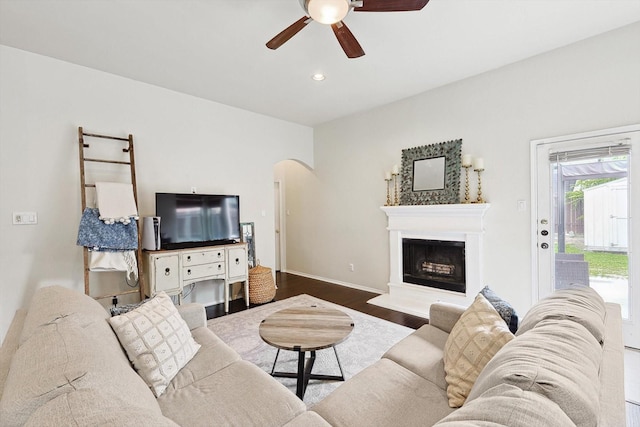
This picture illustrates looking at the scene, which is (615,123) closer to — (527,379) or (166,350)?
(527,379)

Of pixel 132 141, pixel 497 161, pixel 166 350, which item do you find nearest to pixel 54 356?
pixel 166 350

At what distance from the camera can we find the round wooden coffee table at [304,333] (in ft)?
5.84

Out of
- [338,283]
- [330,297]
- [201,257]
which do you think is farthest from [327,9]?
[338,283]

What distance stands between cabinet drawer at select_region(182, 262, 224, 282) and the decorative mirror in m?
2.58

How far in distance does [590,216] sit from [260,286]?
3740mm

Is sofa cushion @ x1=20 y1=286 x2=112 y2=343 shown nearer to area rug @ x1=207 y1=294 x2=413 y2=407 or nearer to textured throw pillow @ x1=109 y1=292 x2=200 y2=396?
textured throw pillow @ x1=109 y1=292 x2=200 y2=396

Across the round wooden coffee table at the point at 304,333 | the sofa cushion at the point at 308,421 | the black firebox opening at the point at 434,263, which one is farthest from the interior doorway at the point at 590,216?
the sofa cushion at the point at 308,421

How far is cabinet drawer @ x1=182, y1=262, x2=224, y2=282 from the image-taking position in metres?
3.34

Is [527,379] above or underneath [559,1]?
underneath

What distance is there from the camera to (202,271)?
3.47 meters

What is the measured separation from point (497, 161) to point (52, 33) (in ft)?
14.6

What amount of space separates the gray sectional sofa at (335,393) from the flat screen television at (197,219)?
177 cm

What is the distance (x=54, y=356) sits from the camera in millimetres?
891

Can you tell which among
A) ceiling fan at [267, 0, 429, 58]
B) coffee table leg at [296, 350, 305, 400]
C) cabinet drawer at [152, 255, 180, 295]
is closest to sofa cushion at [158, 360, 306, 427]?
coffee table leg at [296, 350, 305, 400]
